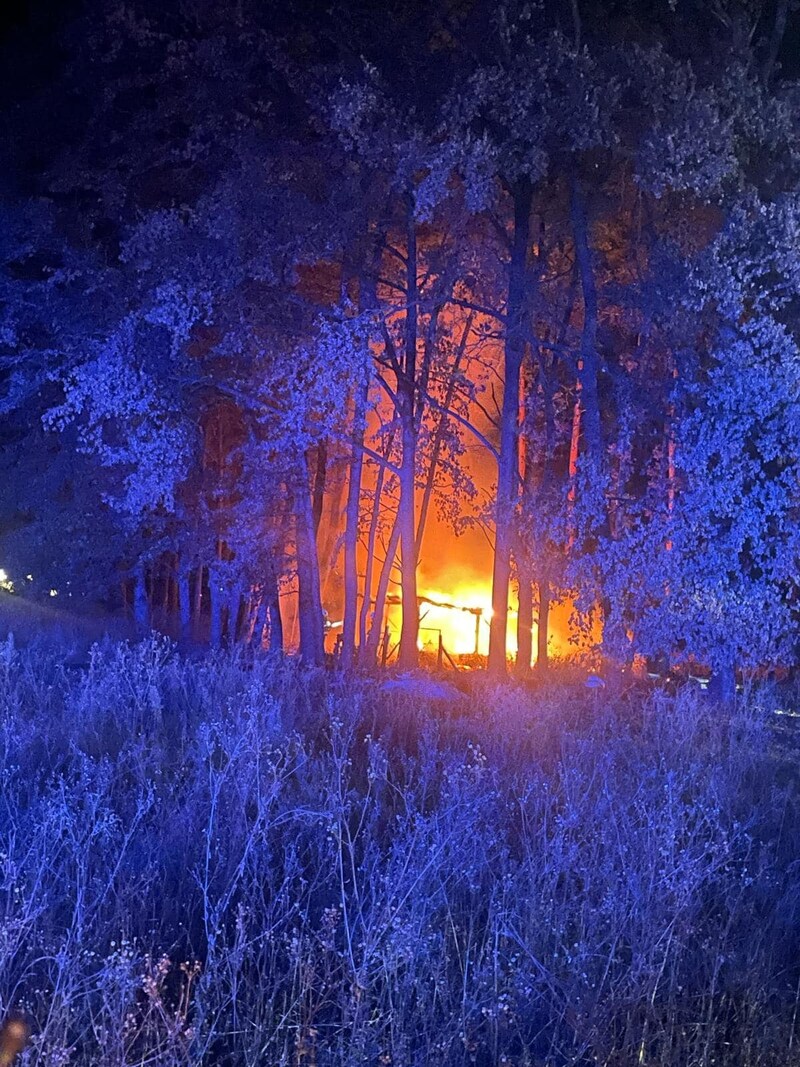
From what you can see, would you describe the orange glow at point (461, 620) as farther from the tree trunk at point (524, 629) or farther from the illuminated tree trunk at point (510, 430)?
the illuminated tree trunk at point (510, 430)

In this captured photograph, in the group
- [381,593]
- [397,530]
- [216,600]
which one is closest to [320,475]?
[397,530]

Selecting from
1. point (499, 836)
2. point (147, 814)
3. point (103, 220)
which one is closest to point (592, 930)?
point (499, 836)

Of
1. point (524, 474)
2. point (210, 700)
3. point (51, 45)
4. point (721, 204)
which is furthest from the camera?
point (524, 474)

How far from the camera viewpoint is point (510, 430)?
576 inches

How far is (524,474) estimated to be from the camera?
1788 centimetres

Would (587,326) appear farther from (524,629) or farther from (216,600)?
(216,600)

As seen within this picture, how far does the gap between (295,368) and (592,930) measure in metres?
9.81

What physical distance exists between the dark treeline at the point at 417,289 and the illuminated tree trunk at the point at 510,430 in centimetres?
5

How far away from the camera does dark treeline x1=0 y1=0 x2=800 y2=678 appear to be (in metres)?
9.94

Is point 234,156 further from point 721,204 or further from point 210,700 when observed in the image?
point 210,700

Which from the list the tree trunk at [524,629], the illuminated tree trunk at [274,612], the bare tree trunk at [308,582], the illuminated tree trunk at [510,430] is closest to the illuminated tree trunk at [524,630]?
the tree trunk at [524,629]

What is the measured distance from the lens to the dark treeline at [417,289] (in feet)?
32.6

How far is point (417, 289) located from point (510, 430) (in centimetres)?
249

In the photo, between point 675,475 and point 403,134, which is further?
point 403,134
